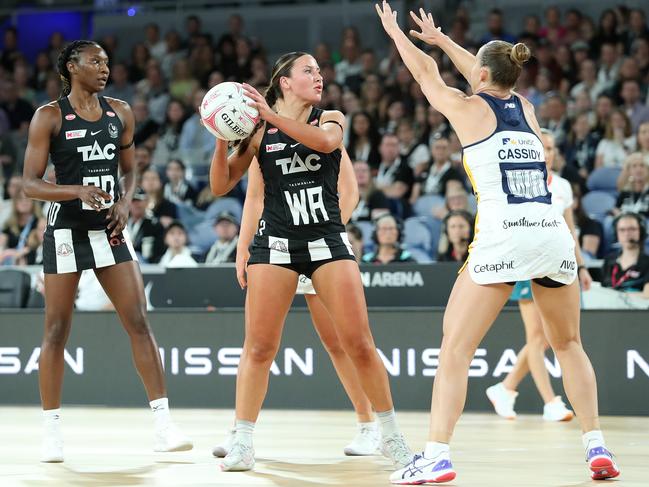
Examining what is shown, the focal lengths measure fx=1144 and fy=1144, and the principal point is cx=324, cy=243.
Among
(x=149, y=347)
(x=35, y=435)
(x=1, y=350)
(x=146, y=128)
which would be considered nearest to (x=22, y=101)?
(x=146, y=128)

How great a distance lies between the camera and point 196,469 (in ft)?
19.3

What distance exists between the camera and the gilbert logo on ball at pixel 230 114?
5.46m

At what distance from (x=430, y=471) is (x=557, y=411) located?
3252 millimetres

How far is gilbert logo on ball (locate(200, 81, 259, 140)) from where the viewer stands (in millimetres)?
5461

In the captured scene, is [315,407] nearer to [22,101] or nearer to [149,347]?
[149,347]

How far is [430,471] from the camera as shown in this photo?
522 cm

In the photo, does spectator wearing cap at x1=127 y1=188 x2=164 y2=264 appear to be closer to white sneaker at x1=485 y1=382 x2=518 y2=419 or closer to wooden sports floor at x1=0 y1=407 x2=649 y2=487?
wooden sports floor at x1=0 y1=407 x2=649 y2=487

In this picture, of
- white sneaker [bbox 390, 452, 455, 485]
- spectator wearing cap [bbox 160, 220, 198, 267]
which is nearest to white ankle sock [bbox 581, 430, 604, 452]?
white sneaker [bbox 390, 452, 455, 485]

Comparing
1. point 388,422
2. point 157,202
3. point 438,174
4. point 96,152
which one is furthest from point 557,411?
point 157,202

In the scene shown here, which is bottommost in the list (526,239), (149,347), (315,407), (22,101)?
(315,407)

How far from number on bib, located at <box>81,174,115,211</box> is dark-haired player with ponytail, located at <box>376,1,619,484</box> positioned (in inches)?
78.0

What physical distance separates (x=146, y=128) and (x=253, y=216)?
9.88m

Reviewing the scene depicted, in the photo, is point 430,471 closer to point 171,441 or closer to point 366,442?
point 366,442

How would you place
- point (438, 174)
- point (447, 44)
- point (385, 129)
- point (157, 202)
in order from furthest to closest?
point (385, 129)
point (157, 202)
point (438, 174)
point (447, 44)
